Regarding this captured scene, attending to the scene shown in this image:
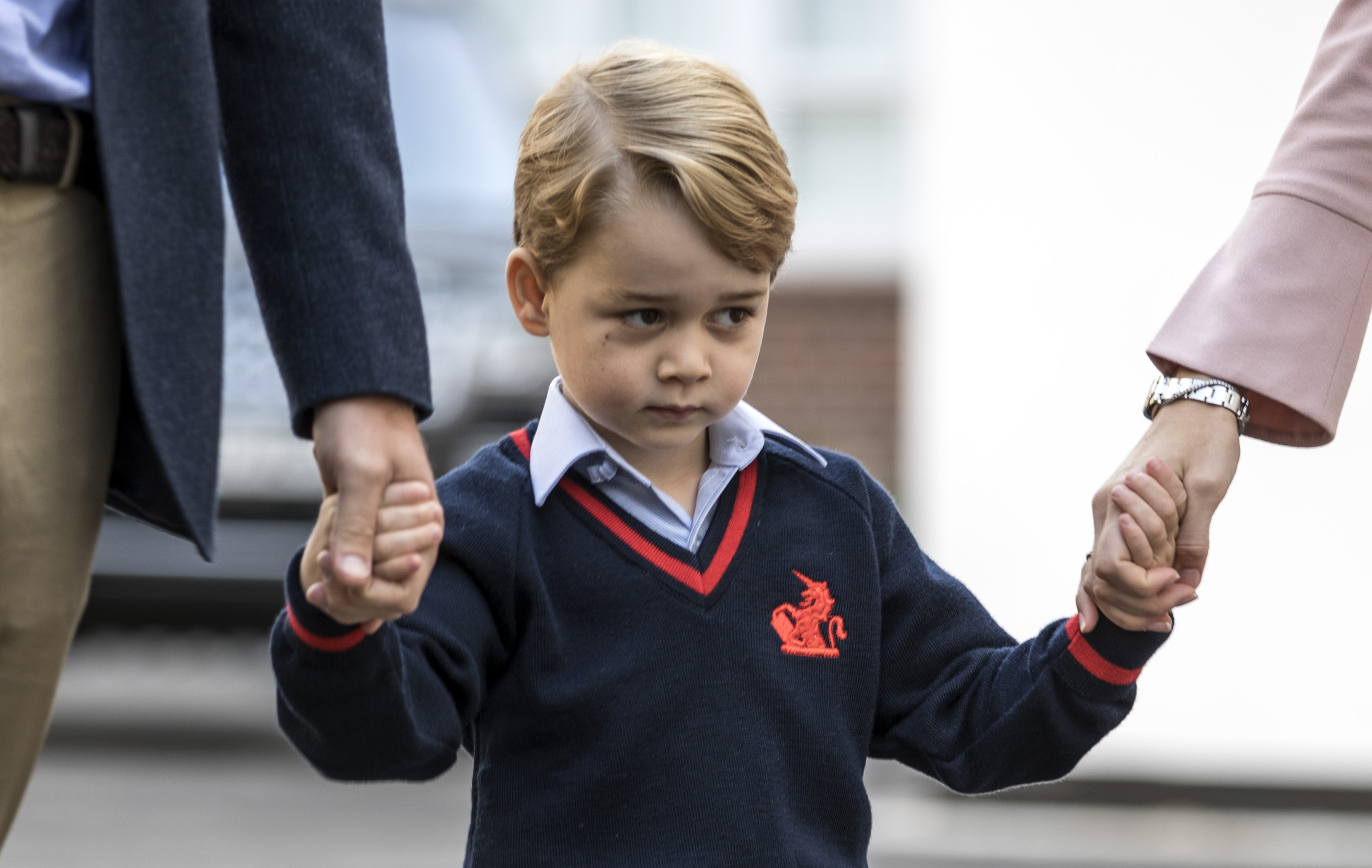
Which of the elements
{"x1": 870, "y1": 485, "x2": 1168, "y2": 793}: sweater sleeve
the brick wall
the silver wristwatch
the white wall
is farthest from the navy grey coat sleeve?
the brick wall

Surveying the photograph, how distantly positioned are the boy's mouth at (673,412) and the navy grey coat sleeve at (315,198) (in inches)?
9.0

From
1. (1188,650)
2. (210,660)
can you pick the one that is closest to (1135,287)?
(1188,650)

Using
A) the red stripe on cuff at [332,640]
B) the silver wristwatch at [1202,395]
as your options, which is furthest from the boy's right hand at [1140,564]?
the red stripe on cuff at [332,640]

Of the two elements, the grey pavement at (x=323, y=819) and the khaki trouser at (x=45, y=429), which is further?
the grey pavement at (x=323, y=819)

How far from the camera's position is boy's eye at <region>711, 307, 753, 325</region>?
1.84 metres

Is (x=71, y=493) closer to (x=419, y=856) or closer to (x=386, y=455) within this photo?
(x=386, y=455)

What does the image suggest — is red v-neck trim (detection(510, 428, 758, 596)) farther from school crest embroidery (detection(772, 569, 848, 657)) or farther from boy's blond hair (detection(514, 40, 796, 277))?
boy's blond hair (detection(514, 40, 796, 277))

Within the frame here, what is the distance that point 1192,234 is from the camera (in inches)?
240

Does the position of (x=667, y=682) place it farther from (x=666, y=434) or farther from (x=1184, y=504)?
(x=1184, y=504)

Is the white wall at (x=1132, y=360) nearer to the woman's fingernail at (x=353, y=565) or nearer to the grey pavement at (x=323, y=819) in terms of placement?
the grey pavement at (x=323, y=819)

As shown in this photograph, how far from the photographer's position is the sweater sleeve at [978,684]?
191 centimetres

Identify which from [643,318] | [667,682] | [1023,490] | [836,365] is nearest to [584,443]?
[643,318]

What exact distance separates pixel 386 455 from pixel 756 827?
505 mm

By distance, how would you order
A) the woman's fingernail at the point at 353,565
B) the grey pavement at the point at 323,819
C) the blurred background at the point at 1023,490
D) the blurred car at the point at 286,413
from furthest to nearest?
the blurred car at the point at 286,413
the blurred background at the point at 1023,490
the grey pavement at the point at 323,819
the woman's fingernail at the point at 353,565
